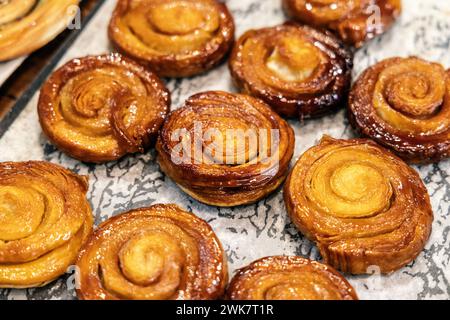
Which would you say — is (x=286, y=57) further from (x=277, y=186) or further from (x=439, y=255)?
(x=439, y=255)

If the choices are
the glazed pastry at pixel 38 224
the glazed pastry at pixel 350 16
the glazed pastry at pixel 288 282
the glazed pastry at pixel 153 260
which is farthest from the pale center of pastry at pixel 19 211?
the glazed pastry at pixel 350 16

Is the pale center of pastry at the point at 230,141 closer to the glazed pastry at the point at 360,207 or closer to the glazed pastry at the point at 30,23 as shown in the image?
the glazed pastry at the point at 360,207

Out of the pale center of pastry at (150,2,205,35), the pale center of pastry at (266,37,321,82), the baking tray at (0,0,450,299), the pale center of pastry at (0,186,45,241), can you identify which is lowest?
the baking tray at (0,0,450,299)

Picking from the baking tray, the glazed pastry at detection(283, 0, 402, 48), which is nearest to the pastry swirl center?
the baking tray

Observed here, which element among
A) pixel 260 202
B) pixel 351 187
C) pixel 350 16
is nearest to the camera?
pixel 351 187

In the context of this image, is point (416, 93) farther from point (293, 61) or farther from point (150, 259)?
point (150, 259)

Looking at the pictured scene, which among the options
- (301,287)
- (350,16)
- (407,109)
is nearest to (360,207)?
(301,287)

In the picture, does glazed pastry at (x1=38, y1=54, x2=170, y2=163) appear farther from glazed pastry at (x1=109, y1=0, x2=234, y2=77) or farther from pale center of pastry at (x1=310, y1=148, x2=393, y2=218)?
pale center of pastry at (x1=310, y1=148, x2=393, y2=218)
